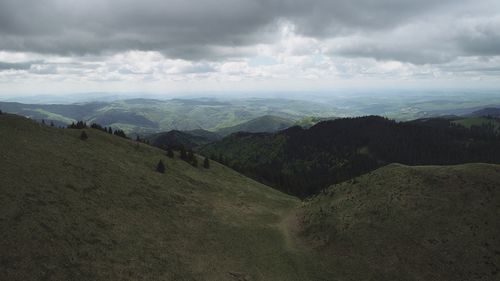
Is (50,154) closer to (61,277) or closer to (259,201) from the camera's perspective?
(61,277)

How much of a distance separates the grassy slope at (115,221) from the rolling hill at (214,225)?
176mm

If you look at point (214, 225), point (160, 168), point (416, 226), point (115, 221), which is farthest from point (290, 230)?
point (160, 168)

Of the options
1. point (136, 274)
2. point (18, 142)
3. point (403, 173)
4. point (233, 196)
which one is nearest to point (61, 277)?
point (136, 274)

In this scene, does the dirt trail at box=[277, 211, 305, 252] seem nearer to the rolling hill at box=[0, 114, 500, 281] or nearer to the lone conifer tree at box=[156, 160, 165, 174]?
the rolling hill at box=[0, 114, 500, 281]

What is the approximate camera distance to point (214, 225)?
51.6 metres

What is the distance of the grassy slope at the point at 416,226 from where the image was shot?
39094mm

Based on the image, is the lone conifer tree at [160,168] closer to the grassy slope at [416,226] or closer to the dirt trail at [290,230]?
the dirt trail at [290,230]

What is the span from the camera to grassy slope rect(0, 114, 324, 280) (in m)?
30.8

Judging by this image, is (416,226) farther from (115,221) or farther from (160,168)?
(160,168)

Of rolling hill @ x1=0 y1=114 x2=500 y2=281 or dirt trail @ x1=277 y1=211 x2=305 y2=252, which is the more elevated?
rolling hill @ x1=0 y1=114 x2=500 y2=281

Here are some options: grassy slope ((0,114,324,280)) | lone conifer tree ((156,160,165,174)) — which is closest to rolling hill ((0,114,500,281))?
grassy slope ((0,114,324,280))

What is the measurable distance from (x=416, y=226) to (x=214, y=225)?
3208 cm

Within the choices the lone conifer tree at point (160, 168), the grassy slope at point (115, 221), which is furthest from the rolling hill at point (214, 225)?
the lone conifer tree at point (160, 168)

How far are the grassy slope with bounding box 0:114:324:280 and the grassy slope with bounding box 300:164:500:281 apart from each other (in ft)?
24.8
